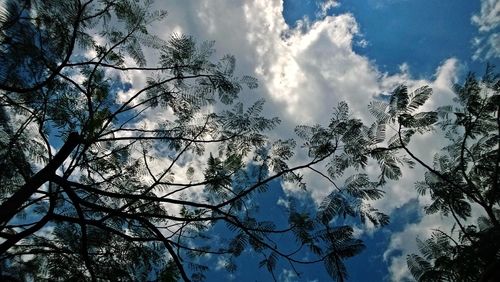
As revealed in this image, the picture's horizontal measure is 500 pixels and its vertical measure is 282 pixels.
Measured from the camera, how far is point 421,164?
3664mm

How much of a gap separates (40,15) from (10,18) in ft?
4.58

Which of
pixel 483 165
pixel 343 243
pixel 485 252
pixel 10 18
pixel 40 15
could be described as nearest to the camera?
pixel 10 18

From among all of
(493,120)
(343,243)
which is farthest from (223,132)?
(493,120)

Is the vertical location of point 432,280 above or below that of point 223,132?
below

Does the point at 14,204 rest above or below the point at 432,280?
above

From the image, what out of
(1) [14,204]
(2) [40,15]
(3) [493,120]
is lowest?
(1) [14,204]

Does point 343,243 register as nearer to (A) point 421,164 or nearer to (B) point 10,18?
(A) point 421,164

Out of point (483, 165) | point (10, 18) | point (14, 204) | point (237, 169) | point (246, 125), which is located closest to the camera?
point (10, 18)

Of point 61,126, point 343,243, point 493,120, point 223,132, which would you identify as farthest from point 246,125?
point 493,120

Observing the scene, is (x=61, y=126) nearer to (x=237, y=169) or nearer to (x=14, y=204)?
(x=14, y=204)

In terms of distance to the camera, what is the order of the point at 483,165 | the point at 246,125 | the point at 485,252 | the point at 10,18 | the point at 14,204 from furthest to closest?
the point at 483,165 < the point at 246,125 < the point at 485,252 < the point at 14,204 < the point at 10,18

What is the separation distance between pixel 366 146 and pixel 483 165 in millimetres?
1683

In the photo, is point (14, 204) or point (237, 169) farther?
point (237, 169)

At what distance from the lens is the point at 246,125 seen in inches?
163
